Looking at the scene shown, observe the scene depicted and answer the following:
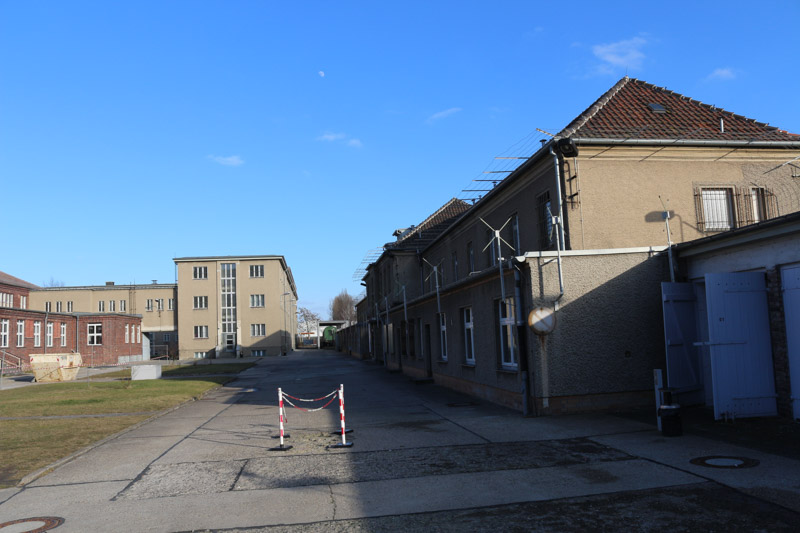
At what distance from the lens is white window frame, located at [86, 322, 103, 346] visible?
54.3m

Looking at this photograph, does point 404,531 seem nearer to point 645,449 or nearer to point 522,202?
point 645,449

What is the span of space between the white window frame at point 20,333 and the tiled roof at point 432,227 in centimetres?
2774

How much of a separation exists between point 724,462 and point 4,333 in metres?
45.3

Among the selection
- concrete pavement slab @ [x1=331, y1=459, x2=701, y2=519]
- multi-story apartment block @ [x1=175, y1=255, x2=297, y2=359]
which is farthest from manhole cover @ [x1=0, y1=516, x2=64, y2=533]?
multi-story apartment block @ [x1=175, y1=255, x2=297, y2=359]

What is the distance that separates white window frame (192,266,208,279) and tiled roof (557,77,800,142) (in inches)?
2098

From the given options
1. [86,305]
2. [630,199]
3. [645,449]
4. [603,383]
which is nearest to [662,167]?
[630,199]

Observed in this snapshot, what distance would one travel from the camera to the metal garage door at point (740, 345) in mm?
10258

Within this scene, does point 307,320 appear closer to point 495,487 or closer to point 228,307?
point 228,307

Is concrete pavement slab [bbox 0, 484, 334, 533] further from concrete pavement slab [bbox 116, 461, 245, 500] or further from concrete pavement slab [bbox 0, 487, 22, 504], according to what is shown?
concrete pavement slab [bbox 116, 461, 245, 500]

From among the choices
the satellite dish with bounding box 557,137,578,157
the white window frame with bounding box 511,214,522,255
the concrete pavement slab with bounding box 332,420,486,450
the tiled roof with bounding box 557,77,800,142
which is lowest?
the concrete pavement slab with bounding box 332,420,486,450

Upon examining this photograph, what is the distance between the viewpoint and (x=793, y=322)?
31.9 feet

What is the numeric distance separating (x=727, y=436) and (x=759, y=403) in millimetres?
1682

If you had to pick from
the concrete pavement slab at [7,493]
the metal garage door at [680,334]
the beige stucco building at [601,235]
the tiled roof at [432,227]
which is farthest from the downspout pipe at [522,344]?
the tiled roof at [432,227]

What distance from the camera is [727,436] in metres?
9.14
